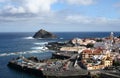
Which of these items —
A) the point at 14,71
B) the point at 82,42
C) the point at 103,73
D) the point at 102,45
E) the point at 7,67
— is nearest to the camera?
the point at 103,73

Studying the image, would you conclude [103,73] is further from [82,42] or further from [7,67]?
[82,42]

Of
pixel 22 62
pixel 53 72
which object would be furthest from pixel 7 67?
pixel 53 72

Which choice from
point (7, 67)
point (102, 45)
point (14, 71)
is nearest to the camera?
point (14, 71)

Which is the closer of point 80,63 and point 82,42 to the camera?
point 80,63

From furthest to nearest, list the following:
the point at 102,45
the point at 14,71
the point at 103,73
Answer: the point at 102,45 < the point at 14,71 < the point at 103,73

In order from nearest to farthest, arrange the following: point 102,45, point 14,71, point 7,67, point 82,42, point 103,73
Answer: point 103,73 < point 14,71 < point 7,67 < point 102,45 < point 82,42

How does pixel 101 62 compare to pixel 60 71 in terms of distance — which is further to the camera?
pixel 101 62

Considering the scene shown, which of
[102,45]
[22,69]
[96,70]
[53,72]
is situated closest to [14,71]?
[22,69]

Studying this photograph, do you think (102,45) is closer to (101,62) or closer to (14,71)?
(101,62)
